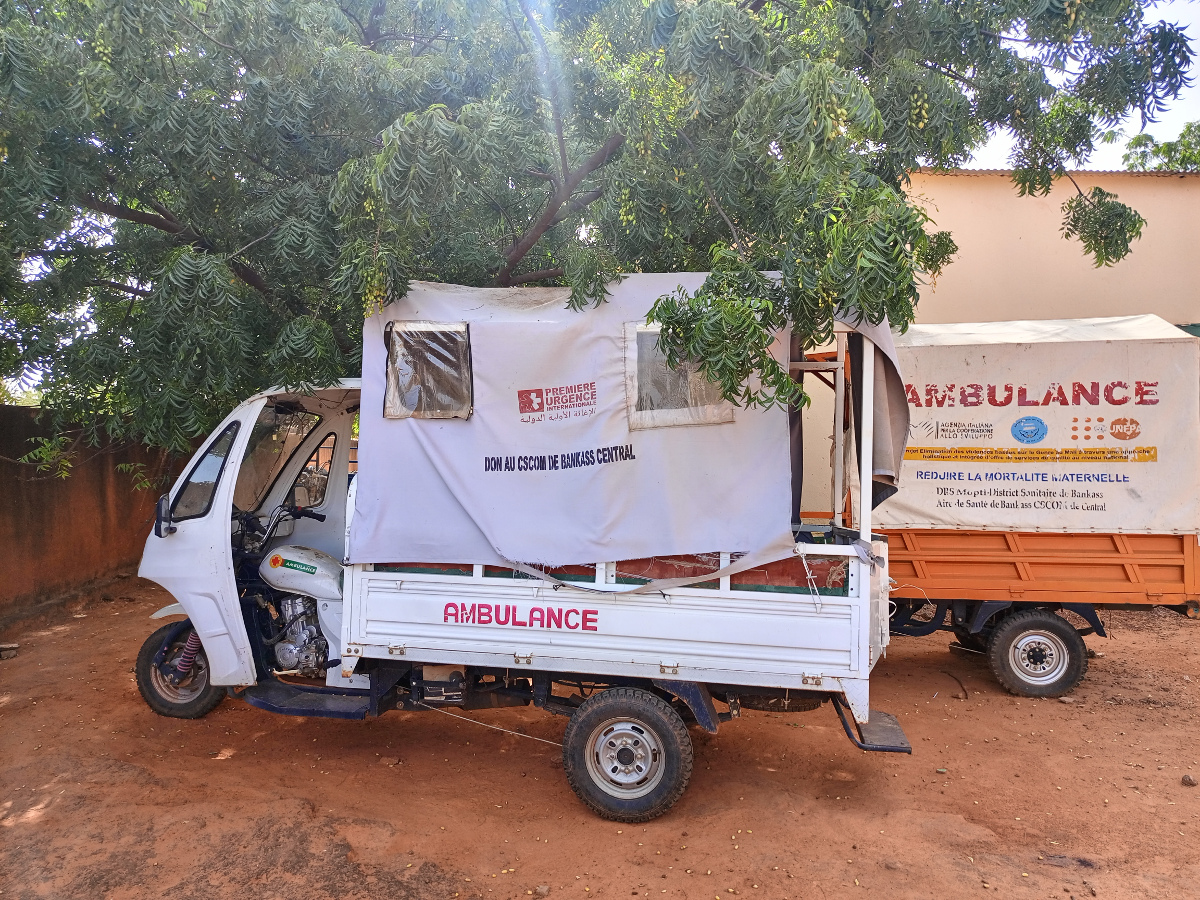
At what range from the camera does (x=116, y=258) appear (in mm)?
5984

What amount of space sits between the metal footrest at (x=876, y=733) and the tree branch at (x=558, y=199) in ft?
11.7

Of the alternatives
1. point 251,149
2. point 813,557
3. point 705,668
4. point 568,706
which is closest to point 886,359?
point 813,557

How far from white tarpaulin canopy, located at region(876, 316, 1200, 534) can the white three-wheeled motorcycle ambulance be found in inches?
88.4

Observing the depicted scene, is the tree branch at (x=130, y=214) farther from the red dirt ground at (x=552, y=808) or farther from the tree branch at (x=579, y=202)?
the red dirt ground at (x=552, y=808)

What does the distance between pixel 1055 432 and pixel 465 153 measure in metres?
5.01

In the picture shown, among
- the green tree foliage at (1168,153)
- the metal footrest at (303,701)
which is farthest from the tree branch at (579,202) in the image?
the green tree foliage at (1168,153)

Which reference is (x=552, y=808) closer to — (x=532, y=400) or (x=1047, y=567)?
(x=532, y=400)

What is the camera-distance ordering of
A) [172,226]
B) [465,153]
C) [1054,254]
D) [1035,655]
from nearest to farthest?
1. [465,153]
2. [172,226]
3. [1035,655]
4. [1054,254]

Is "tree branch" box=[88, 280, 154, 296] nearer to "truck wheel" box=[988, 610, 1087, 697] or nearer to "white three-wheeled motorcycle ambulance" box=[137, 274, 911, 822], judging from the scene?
"white three-wheeled motorcycle ambulance" box=[137, 274, 911, 822]

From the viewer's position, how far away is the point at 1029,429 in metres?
6.48

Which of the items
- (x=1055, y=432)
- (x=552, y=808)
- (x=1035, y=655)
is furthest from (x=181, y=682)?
(x=1055, y=432)

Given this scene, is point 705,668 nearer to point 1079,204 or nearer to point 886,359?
point 886,359

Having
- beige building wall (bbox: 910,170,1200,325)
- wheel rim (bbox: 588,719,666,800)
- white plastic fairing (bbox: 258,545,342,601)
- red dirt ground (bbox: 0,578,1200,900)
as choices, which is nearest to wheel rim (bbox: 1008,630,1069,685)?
red dirt ground (bbox: 0,578,1200,900)

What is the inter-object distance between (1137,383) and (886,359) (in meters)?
3.52
